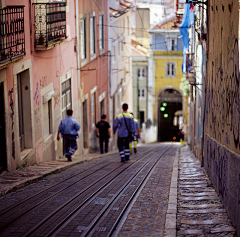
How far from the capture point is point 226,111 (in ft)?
21.7

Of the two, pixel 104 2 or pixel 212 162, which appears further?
pixel 104 2

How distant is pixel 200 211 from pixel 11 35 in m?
5.79

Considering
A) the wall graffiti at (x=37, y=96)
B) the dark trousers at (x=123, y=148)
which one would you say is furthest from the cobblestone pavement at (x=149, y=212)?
the wall graffiti at (x=37, y=96)

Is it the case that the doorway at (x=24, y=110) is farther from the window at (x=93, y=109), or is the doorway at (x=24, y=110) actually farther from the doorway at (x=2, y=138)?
the window at (x=93, y=109)

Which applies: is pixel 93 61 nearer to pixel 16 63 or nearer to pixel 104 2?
pixel 104 2

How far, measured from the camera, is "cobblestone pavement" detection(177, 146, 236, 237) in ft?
18.7

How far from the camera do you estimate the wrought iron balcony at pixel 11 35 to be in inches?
351

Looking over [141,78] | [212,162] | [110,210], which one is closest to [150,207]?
Answer: [110,210]

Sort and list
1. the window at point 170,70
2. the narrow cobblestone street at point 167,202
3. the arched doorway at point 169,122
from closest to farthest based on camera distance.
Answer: the narrow cobblestone street at point 167,202 < the window at point 170,70 < the arched doorway at point 169,122

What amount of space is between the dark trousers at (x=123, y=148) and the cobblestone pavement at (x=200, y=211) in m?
3.47

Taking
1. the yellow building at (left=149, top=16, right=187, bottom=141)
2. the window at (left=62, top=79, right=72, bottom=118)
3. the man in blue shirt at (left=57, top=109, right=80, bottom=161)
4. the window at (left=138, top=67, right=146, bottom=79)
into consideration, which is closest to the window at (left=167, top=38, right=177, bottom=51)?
the yellow building at (left=149, top=16, right=187, bottom=141)

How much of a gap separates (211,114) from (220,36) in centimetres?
200

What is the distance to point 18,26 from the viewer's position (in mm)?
10047

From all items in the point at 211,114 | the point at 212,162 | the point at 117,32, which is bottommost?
the point at 212,162
